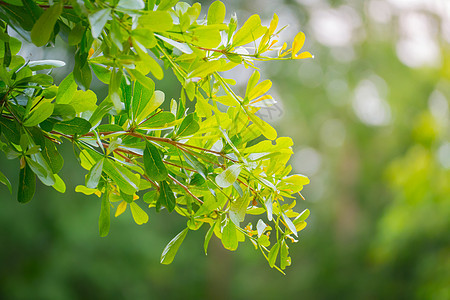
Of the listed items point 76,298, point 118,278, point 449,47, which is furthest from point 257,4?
point 76,298

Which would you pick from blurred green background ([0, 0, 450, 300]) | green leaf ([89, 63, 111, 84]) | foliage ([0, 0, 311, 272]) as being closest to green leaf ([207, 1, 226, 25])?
foliage ([0, 0, 311, 272])

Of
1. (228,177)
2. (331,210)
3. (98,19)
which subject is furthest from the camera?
(331,210)

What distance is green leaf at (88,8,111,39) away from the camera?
0.27 meters

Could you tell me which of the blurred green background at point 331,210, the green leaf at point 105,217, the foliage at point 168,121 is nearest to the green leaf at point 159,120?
the foliage at point 168,121

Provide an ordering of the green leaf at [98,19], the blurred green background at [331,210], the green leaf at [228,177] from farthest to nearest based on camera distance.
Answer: the blurred green background at [331,210]
the green leaf at [228,177]
the green leaf at [98,19]

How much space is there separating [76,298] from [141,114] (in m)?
4.64

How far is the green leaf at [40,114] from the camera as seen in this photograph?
0.37 meters

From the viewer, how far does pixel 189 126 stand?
1.31 feet

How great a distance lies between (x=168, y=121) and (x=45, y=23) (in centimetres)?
14

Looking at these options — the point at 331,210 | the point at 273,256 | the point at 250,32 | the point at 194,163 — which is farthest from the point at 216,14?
the point at 331,210

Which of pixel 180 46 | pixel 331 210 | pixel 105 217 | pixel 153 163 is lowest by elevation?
pixel 331 210

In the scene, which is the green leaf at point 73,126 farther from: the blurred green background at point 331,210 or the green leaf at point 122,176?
the blurred green background at point 331,210

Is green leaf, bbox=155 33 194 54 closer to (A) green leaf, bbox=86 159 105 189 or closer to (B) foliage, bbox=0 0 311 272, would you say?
(B) foliage, bbox=0 0 311 272

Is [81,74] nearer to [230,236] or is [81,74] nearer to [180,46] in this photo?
[180,46]
